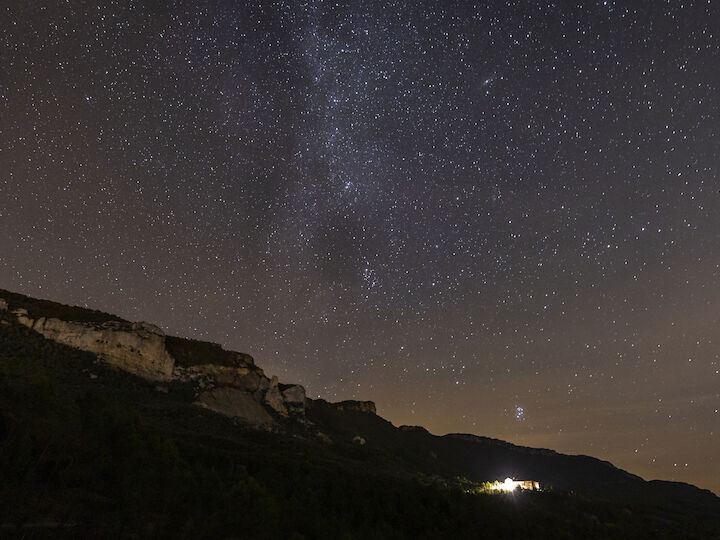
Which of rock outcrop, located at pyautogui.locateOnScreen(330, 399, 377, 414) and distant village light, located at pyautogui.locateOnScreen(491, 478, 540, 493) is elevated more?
rock outcrop, located at pyautogui.locateOnScreen(330, 399, 377, 414)

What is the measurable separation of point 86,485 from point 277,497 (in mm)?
8983

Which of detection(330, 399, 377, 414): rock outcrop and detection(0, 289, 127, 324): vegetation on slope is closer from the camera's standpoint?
detection(0, 289, 127, 324): vegetation on slope

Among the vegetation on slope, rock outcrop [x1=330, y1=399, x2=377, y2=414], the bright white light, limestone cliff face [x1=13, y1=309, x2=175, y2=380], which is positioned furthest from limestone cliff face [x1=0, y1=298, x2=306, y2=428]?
the bright white light

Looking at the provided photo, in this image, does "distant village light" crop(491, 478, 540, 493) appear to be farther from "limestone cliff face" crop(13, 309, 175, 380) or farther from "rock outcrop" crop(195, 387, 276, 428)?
"limestone cliff face" crop(13, 309, 175, 380)

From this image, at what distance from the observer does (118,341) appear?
62.0 m

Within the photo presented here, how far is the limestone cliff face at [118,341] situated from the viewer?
5684 cm

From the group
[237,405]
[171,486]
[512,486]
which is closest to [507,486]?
[512,486]

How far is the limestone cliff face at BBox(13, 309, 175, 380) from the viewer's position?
56844mm

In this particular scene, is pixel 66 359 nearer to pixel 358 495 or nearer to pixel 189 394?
pixel 189 394

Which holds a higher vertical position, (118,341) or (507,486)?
(118,341)

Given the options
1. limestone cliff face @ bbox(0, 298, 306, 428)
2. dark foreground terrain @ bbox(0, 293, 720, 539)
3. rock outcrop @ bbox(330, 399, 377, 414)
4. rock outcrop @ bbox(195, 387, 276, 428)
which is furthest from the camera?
rock outcrop @ bbox(330, 399, 377, 414)

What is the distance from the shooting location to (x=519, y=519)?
1165 inches

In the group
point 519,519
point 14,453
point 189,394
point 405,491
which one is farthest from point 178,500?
point 189,394

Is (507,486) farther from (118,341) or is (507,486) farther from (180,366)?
(118,341)
